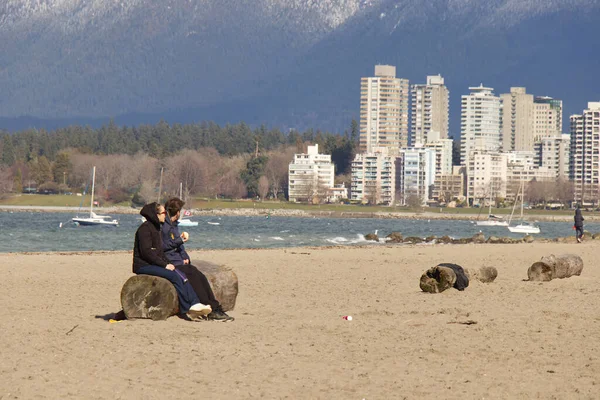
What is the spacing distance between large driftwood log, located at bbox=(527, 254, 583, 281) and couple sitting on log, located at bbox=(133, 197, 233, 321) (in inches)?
370

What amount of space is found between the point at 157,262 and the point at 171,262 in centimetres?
29

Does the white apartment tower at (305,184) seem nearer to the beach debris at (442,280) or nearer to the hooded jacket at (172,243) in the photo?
the beach debris at (442,280)

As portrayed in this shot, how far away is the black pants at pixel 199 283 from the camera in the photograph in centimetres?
1497

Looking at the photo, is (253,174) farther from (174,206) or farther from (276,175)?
(174,206)

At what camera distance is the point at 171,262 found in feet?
49.3

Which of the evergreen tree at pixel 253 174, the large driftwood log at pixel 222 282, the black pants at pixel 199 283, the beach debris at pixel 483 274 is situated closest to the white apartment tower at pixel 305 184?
the evergreen tree at pixel 253 174

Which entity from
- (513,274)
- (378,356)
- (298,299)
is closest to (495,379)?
(378,356)

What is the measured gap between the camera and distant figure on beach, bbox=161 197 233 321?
590 inches

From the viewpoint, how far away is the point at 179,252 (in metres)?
15.2

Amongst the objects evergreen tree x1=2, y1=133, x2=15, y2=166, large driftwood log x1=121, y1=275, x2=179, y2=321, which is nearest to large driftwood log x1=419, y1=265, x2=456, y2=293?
large driftwood log x1=121, y1=275, x2=179, y2=321

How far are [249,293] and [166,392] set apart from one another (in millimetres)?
9344

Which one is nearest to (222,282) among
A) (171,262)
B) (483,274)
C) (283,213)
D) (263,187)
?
(171,262)

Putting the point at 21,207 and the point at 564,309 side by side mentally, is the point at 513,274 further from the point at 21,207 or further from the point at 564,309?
the point at 21,207

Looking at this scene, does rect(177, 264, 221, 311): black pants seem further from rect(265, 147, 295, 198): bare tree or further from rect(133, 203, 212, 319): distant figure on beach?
rect(265, 147, 295, 198): bare tree
